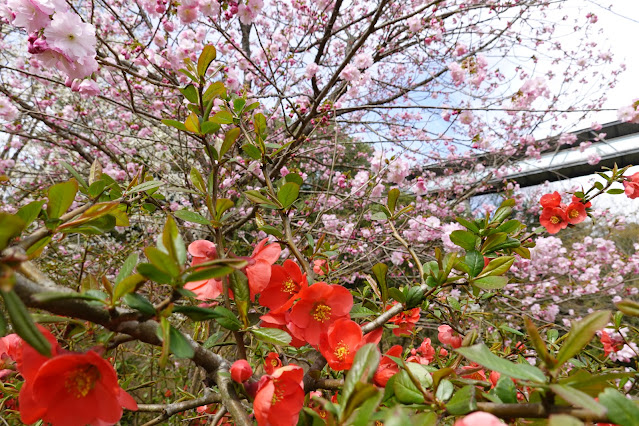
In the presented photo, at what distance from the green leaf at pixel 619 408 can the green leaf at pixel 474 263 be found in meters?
0.31

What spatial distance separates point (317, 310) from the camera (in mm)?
645

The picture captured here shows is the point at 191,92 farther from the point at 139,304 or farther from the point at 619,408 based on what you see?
the point at 619,408

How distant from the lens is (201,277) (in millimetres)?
377

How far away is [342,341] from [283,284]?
6.9 inches


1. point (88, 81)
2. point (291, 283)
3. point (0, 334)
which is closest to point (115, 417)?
point (0, 334)

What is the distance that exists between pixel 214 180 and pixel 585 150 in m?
7.04

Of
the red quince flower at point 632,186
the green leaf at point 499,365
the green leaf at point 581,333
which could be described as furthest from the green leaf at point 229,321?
the red quince flower at point 632,186

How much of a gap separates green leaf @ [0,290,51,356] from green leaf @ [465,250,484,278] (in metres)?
0.66

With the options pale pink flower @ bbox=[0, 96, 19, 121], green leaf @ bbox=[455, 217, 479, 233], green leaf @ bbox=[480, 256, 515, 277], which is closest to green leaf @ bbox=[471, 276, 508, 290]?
green leaf @ bbox=[480, 256, 515, 277]

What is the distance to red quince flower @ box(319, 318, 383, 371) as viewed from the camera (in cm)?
58

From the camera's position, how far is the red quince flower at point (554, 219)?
49.4 inches

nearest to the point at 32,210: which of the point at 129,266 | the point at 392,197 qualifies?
the point at 129,266

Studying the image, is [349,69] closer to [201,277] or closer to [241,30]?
[241,30]

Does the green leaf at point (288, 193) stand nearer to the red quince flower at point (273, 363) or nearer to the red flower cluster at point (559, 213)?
the red quince flower at point (273, 363)
